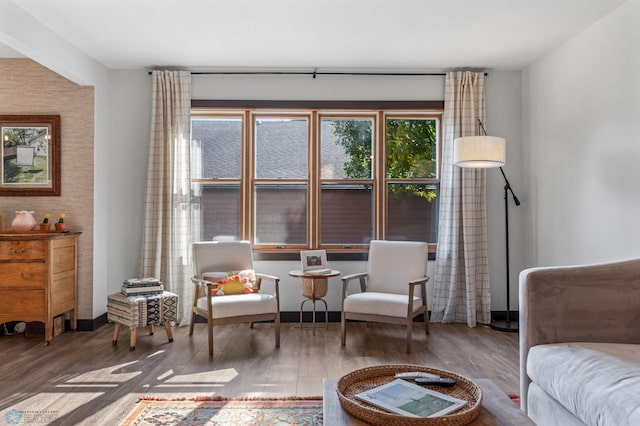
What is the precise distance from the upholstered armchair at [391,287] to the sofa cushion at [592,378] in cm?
168

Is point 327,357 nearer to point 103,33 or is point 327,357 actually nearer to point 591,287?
point 591,287

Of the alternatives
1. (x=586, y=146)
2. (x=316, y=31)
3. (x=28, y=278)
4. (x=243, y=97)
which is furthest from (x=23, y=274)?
(x=586, y=146)

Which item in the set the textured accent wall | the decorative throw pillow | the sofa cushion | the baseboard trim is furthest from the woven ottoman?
the baseboard trim

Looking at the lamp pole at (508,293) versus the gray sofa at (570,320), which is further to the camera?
the lamp pole at (508,293)

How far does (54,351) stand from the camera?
3994 mm

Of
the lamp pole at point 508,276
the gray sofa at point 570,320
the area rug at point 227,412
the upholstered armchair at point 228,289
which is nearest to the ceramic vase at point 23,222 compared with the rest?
the upholstered armchair at point 228,289

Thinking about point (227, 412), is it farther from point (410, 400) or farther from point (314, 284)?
point (314, 284)

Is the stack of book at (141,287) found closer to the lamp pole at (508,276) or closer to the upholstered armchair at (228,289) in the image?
the upholstered armchair at (228,289)

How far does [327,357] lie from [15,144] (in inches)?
142

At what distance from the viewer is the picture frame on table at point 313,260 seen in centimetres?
477

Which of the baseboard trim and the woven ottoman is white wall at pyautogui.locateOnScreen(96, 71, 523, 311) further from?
the woven ottoman

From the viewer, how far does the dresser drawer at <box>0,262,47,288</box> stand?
414 cm

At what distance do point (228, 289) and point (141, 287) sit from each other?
74cm

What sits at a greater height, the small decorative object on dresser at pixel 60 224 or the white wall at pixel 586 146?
the white wall at pixel 586 146
